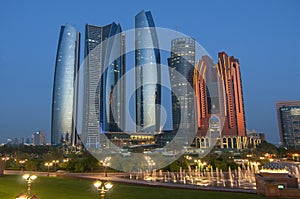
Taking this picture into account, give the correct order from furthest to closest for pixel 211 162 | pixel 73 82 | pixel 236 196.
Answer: pixel 73 82 → pixel 211 162 → pixel 236 196

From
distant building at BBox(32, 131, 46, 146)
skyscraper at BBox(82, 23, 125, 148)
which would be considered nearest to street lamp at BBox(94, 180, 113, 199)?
skyscraper at BBox(82, 23, 125, 148)

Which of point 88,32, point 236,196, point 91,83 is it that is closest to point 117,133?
point 91,83

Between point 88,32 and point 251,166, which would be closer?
point 251,166

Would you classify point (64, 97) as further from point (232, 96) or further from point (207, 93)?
point (232, 96)

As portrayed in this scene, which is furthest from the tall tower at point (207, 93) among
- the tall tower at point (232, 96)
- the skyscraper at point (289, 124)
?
the skyscraper at point (289, 124)

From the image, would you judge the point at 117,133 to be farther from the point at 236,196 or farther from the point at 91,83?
the point at 236,196

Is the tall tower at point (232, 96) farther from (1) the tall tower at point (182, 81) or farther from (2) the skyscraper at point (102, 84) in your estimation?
(2) the skyscraper at point (102, 84)
